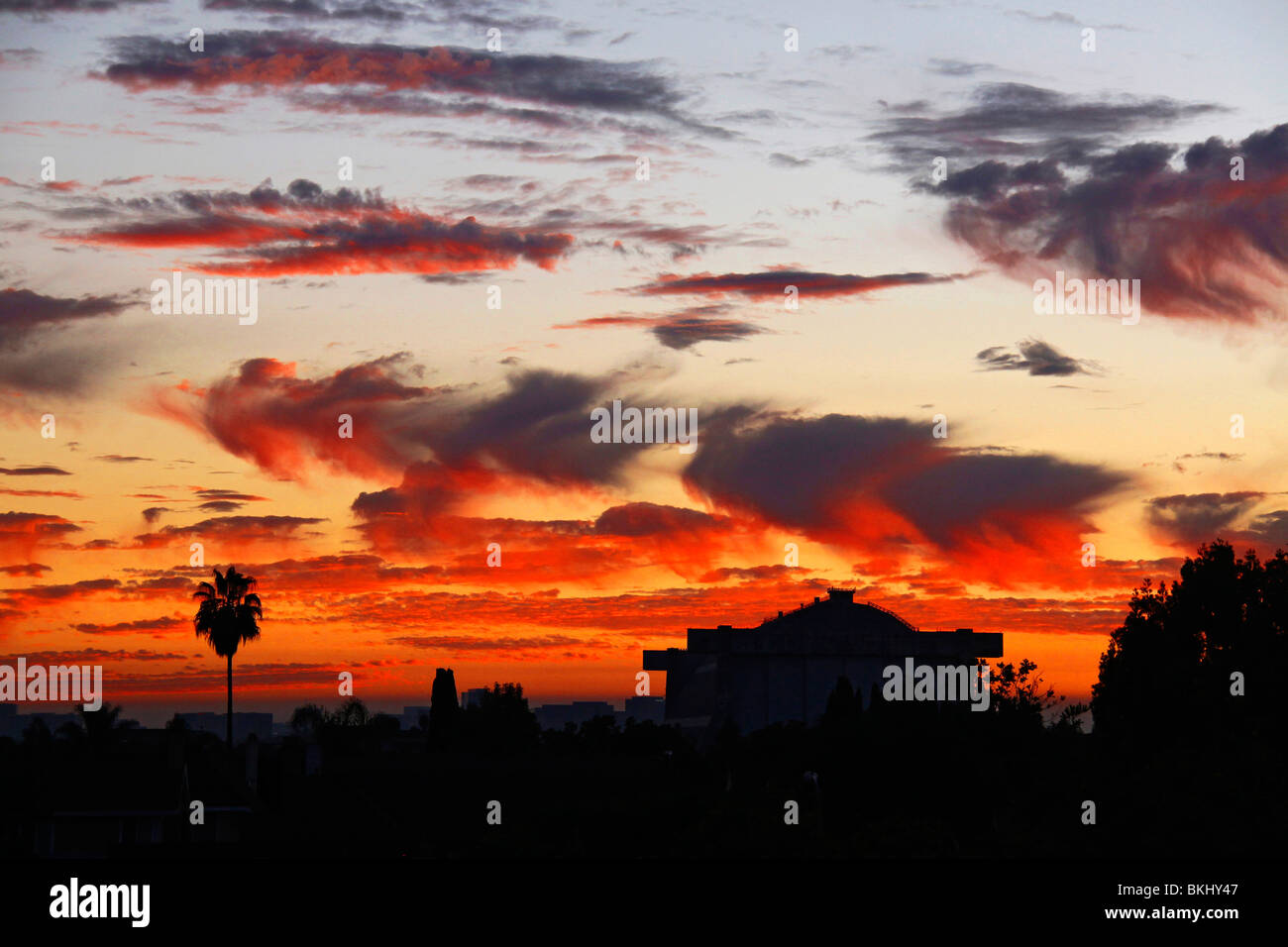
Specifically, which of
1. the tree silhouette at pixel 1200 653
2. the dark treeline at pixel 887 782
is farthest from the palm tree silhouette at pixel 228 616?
the tree silhouette at pixel 1200 653

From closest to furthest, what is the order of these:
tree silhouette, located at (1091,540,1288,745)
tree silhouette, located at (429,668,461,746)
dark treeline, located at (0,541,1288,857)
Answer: dark treeline, located at (0,541,1288,857)
tree silhouette, located at (1091,540,1288,745)
tree silhouette, located at (429,668,461,746)

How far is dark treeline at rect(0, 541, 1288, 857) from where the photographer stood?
168ft

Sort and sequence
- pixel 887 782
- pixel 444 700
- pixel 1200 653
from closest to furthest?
pixel 887 782
pixel 1200 653
pixel 444 700

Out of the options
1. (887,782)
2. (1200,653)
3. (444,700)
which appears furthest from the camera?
(444,700)

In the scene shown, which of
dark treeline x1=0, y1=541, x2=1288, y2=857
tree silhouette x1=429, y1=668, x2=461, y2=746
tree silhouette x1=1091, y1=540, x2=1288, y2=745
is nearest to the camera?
dark treeline x1=0, y1=541, x2=1288, y2=857

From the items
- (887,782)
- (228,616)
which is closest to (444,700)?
(228,616)

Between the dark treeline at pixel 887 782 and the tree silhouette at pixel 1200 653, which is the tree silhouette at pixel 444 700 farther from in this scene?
the tree silhouette at pixel 1200 653

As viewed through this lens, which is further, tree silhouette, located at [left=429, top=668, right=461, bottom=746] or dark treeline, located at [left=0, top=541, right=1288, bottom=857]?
tree silhouette, located at [left=429, top=668, right=461, bottom=746]

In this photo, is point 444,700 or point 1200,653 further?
point 444,700

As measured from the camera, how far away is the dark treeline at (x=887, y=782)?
51188mm

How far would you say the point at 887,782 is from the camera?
79500 millimetres

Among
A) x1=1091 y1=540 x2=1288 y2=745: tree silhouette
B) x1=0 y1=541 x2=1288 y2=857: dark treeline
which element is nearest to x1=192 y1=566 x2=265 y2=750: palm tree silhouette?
x1=0 y1=541 x2=1288 y2=857: dark treeline

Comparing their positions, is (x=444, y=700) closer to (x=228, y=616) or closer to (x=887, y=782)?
(x=228, y=616)

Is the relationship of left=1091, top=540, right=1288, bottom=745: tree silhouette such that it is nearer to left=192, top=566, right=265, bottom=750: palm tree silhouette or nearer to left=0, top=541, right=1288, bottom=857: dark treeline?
left=0, top=541, right=1288, bottom=857: dark treeline
